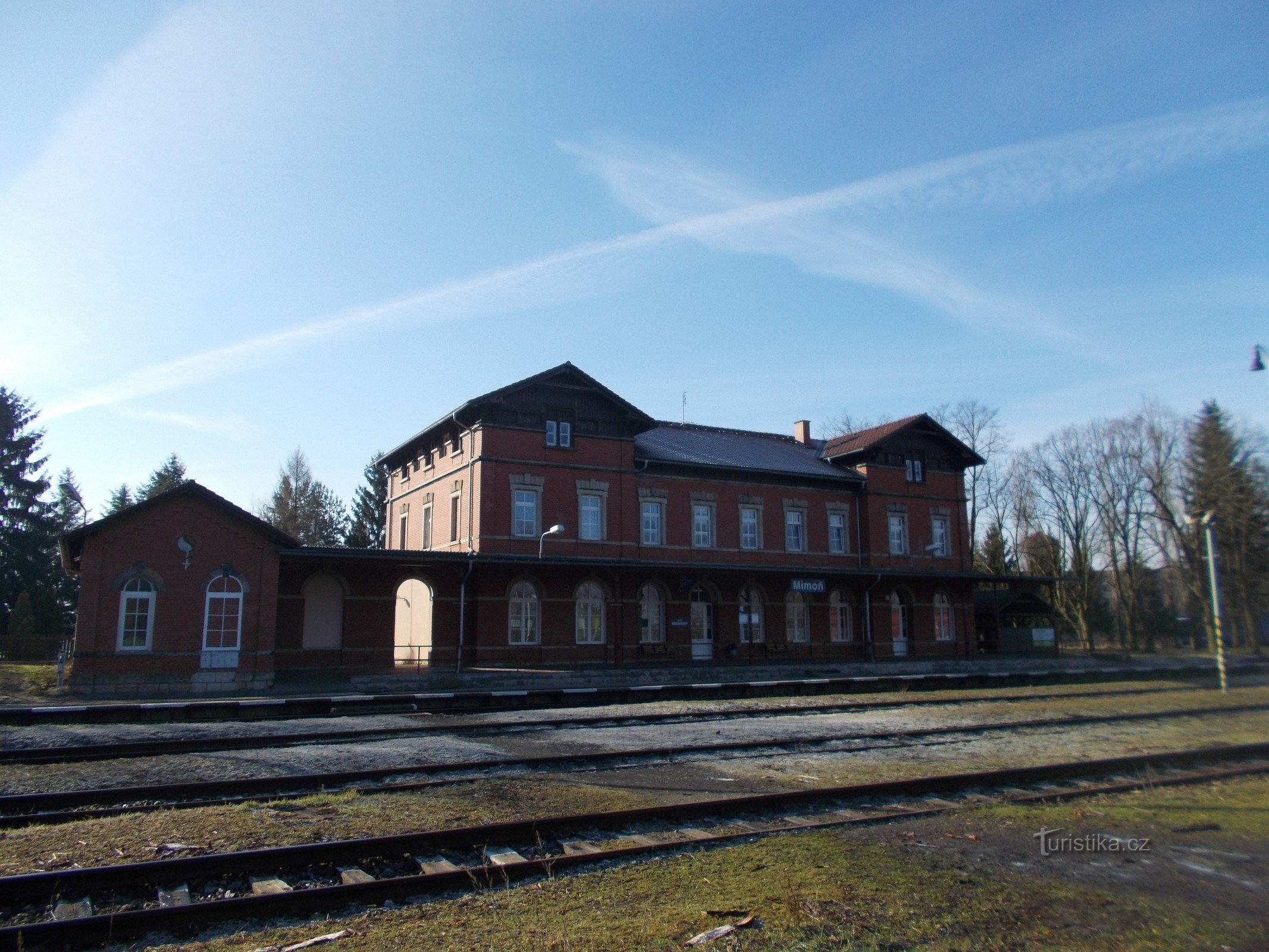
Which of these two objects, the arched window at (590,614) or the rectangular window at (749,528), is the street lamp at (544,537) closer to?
the arched window at (590,614)

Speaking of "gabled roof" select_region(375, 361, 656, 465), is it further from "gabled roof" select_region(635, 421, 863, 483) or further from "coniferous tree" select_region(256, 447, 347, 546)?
"coniferous tree" select_region(256, 447, 347, 546)

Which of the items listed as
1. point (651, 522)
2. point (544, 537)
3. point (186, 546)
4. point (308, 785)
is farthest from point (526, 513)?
point (308, 785)

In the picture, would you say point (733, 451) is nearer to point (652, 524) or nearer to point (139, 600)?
point (652, 524)

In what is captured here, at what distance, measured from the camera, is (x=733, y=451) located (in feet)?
107

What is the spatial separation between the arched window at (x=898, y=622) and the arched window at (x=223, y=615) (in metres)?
23.2

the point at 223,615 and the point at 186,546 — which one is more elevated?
the point at 186,546

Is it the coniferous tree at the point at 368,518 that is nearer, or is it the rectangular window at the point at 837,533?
the rectangular window at the point at 837,533

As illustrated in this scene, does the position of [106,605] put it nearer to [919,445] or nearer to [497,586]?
[497,586]

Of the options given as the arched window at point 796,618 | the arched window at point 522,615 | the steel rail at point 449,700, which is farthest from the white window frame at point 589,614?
the arched window at point 796,618

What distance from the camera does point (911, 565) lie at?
33.7 metres

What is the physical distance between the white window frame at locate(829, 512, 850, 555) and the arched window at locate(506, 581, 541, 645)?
12580mm

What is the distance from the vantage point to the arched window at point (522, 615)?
25359mm

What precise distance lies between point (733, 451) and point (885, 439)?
6.17 metres

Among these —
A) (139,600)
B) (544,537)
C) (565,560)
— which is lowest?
(139,600)
